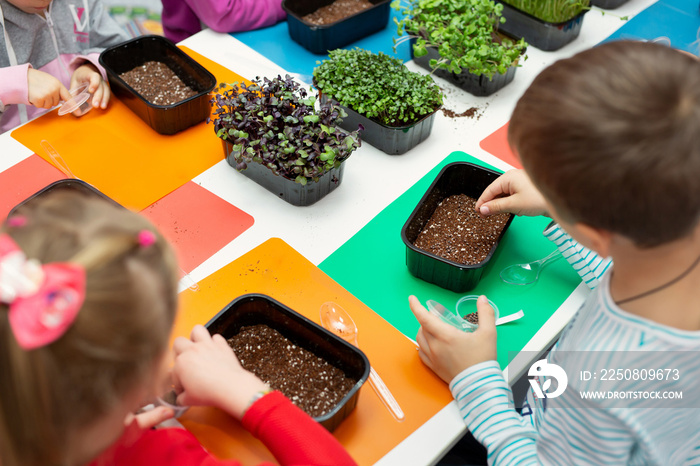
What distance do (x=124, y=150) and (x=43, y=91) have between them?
27cm

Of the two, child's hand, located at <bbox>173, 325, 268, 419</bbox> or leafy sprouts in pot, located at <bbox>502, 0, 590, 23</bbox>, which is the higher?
leafy sprouts in pot, located at <bbox>502, 0, 590, 23</bbox>

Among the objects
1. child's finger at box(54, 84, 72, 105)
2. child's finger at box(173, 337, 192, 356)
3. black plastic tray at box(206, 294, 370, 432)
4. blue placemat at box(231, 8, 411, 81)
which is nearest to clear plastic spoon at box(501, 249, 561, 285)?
black plastic tray at box(206, 294, 370, 432)

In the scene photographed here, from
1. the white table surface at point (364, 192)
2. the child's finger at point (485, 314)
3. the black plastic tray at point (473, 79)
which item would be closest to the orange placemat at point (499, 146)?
the white table surface at point (364, 192)

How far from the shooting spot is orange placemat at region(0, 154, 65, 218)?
4.20ft

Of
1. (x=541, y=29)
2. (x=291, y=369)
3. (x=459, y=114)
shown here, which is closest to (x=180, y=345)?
(x=291, y=369)

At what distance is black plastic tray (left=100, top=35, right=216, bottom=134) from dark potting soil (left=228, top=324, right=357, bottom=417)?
2.05 feet

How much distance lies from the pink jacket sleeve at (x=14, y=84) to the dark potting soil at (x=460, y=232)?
3.41ft

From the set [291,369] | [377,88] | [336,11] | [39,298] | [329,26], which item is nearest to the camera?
[39,298]

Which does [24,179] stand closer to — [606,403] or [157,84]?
[157,84]

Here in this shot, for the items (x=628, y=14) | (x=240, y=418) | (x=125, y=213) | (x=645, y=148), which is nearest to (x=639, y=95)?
(x=645, y=148)

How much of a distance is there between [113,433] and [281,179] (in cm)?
71

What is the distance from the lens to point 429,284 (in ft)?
3.94

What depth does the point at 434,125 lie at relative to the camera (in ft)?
5.05

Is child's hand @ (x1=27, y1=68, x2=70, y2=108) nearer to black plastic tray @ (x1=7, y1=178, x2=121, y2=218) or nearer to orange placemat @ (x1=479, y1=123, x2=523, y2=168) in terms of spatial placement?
black plastic tray @ (x1=7, y1=178, x2=121, y2=218)
